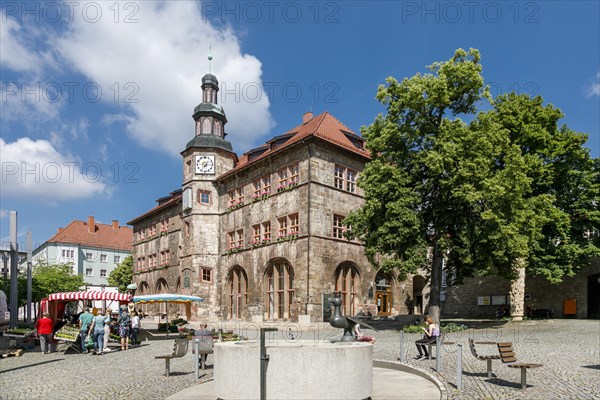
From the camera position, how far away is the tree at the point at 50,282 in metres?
Result: 52.1

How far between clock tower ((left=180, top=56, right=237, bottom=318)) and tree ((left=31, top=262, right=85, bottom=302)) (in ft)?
58.5

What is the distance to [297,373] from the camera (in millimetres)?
7816

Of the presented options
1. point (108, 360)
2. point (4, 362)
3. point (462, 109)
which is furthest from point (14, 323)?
point (462, 109)

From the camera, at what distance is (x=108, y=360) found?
17.0m

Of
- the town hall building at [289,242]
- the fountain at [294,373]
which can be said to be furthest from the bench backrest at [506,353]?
the town hall building at [289,242]

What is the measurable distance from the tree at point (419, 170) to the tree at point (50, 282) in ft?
127

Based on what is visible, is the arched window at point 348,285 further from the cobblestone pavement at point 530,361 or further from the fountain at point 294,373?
the fountain at point 294,373

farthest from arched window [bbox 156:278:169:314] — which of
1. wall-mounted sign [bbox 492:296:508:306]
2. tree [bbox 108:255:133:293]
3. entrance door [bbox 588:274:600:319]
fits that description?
entrance door [bbox 588:274:600:319]

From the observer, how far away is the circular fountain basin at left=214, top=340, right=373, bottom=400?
7801mm

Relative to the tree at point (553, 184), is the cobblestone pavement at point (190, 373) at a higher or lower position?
lower

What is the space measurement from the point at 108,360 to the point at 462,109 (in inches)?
794

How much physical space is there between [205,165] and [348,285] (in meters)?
16.0

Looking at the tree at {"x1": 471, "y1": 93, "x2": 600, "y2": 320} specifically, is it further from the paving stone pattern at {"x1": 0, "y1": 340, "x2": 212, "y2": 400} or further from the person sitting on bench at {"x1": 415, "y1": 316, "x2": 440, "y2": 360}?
the paving stone pattern at {"x1": 0, "y1": 340, "x2": 212, "y2": 400}

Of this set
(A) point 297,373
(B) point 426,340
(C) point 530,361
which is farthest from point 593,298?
(A) point 297,373
